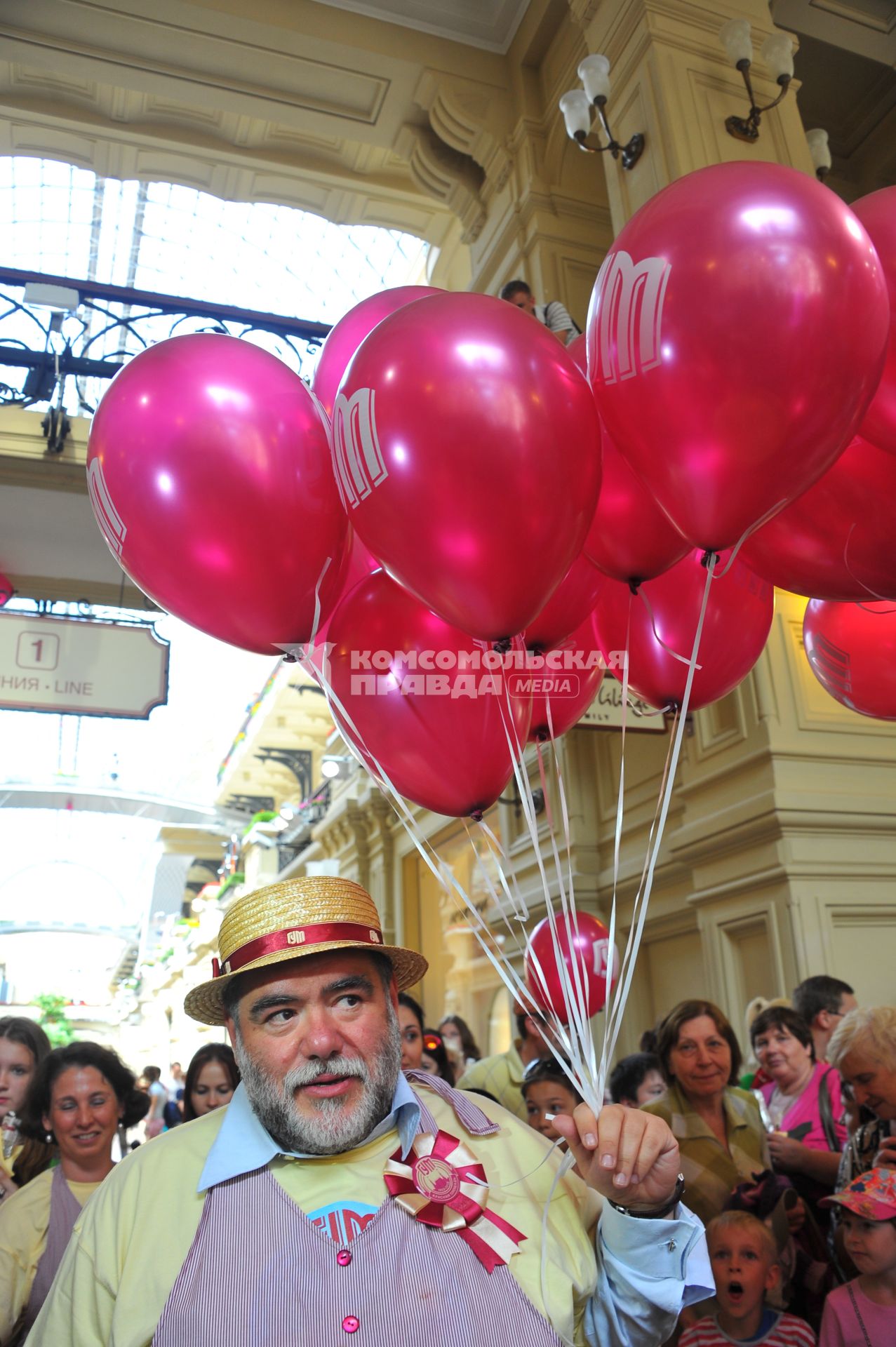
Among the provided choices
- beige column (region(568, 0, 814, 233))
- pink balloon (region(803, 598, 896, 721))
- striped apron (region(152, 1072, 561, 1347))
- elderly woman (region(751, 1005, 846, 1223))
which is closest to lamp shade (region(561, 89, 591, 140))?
beige column (region(568, 0, 814, 233))

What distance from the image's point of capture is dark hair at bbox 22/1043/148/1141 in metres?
3.07

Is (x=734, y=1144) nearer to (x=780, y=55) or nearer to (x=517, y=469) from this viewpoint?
(x=517, y=469)

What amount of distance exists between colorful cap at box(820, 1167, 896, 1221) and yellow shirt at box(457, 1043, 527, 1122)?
190 cm

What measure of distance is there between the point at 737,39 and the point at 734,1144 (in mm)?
5142

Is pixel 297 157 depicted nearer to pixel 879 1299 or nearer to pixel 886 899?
pixel 886 899

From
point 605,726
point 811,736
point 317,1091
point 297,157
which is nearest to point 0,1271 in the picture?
point 317,1091

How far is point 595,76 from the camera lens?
16.6ft

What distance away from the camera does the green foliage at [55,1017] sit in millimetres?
35875

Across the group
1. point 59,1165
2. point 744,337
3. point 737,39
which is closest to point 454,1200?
point 744,337

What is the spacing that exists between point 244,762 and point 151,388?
2133 centimetres

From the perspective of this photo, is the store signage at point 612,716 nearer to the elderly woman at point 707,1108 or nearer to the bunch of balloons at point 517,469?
the elderly woman at point 707,1108

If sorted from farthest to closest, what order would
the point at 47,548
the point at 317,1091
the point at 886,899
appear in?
the point at 47,548 → the point at 886,899 → the point at 317,1091

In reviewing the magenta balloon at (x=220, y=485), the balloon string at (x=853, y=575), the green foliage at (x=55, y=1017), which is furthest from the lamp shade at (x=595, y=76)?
the green foliage at (x=55, y=1017)

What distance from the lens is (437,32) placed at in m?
7.18
